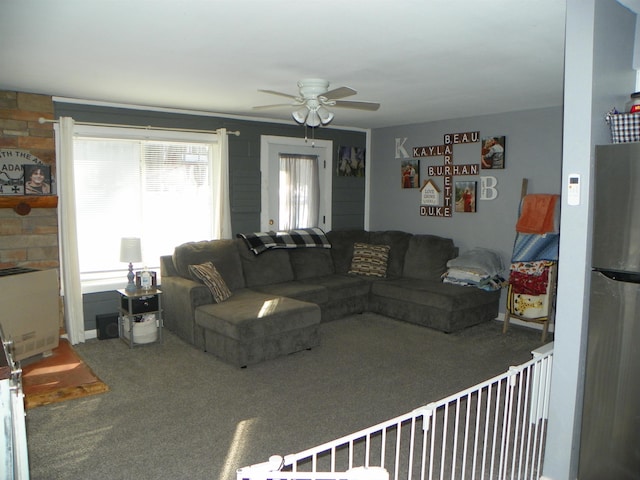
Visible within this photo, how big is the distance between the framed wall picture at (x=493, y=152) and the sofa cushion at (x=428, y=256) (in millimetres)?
1012

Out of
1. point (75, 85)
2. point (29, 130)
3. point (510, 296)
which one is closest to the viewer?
point (75, 85)

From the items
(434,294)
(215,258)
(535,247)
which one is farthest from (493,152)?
(215,258)

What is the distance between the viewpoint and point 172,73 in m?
3.59

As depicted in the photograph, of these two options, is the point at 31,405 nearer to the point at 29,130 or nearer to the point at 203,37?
the point at 29,130

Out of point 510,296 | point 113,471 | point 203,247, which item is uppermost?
point 203,247

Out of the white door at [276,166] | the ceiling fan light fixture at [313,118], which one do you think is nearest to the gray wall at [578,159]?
the ceiling fan light fixture at [313,118]

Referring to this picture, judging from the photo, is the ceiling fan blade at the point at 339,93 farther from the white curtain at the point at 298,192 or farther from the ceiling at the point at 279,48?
the white curtain at the point at 298,192

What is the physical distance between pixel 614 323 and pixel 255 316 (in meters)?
2.69

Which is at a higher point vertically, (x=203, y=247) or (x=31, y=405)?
(x=203, y=247)

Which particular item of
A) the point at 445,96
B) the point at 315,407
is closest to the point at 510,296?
the point at 445,96

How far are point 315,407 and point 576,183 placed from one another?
221 cm

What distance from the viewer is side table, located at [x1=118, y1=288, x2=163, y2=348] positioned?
15.1ft

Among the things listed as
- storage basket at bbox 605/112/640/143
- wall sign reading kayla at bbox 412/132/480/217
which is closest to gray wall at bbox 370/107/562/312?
wall sign reading kayla at bbox 412/132/480/217

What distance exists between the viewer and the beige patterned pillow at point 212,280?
467cm
